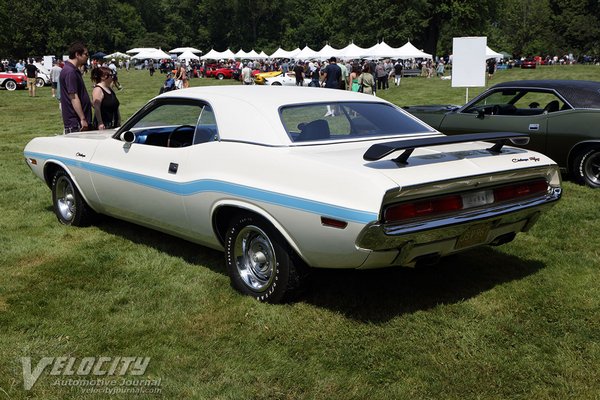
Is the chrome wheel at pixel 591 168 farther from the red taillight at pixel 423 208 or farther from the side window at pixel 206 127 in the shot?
the side window at pixel 206 127

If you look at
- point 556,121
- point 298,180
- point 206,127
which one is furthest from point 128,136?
point 556,121

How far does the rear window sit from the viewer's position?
4.68 meters

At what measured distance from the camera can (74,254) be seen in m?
5.77

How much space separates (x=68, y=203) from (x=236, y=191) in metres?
3.00

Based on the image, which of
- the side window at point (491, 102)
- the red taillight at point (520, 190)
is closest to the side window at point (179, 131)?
the red taillight at point (520, 190)

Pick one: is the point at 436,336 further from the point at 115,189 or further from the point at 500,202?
the point at 115,189

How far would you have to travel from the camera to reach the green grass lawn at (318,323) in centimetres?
346

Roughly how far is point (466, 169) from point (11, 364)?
295 cm

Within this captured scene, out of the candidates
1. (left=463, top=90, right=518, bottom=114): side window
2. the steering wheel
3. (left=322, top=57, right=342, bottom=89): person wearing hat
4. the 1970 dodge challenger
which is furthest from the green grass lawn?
(left=322, top=57, right=342, bottom=89): person wearing hat

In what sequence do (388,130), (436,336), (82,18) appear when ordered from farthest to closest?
(82,18)
(388,130)
(436,336)

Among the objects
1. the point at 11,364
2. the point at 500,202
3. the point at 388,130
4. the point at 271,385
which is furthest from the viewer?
the point at 388,130

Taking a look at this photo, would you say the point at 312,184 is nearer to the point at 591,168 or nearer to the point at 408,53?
the point at 591,168

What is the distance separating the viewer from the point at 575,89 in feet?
27.0

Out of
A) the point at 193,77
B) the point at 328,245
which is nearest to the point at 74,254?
the point at 328,245
